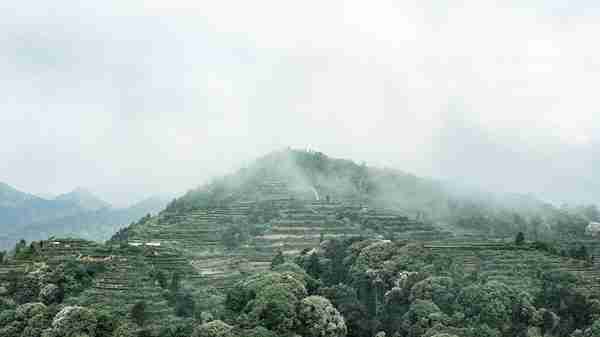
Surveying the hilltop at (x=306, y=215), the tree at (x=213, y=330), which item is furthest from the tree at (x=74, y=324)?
the hilltop at (x=306, y=215)

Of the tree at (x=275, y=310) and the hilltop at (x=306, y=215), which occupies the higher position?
the hilltop at (x=306, y=215)

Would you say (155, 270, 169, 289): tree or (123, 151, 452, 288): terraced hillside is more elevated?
(123, 151, 452, 288): terraced hillside

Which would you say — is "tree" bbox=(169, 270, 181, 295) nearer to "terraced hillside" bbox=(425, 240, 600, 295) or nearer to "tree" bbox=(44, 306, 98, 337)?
"tree" bbox=(44, 306, 98, 337)

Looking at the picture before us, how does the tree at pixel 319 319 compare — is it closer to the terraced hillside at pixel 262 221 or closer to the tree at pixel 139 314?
the tree at pixel 139 314

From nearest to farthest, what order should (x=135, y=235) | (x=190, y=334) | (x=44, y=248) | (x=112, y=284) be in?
(x=190, y=334)
(x=112, y=284)
(x=44, y=248)
(x=135, y=235)

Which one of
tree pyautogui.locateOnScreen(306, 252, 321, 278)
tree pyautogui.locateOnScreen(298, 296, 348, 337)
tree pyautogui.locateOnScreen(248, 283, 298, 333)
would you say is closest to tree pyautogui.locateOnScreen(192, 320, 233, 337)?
tree pyautogui.locateOnScreen(248, 283, 298, 333)

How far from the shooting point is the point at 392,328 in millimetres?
50594

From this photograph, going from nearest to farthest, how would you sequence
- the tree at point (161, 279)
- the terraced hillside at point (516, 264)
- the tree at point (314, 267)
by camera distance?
the terraced hillside at point (516, 264) → the tree at point (161, 279) → the tree at point (314, 267)

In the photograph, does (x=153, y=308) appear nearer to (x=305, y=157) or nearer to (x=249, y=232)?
(x=249, y=232)

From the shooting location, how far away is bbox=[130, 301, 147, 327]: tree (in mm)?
44438

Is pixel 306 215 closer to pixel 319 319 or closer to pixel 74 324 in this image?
pixel 319 319

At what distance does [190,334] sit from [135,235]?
49.3m

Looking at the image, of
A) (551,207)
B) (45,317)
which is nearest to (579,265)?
(45,317)

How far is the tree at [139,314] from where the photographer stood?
4444 centimetres
